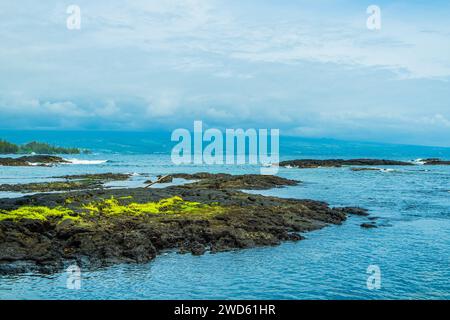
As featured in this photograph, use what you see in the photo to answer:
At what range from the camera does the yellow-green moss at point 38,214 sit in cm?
2991

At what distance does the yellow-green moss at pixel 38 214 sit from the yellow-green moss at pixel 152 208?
1708mm

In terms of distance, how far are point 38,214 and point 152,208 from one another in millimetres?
7856

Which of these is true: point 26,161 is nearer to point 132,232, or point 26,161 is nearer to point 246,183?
point 246,183

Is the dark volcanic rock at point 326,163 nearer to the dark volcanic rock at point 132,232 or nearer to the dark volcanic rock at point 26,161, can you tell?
the dark volcanic rock at point 26,161

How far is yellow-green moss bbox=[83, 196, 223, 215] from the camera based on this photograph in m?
34.1

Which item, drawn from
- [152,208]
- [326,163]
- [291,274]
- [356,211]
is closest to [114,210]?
[152,208]

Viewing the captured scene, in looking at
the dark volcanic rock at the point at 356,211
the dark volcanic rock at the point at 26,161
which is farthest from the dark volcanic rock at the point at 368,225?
the dark volcanic rock at the point at 26,161

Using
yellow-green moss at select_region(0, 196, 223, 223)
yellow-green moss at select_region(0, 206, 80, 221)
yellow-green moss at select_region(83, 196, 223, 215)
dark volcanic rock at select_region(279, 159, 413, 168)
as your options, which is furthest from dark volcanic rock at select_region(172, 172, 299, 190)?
dark volcanic rock at select_region(279, 159, 413, 168)

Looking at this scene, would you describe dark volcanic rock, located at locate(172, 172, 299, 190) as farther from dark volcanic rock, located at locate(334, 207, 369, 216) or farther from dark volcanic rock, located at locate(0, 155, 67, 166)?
dark volcanic rock, located at locate(0, 155, 67, 166)

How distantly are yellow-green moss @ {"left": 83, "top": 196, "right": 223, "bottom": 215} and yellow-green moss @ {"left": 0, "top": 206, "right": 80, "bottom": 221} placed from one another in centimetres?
171

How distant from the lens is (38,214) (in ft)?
100

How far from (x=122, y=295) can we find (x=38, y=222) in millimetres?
11129
